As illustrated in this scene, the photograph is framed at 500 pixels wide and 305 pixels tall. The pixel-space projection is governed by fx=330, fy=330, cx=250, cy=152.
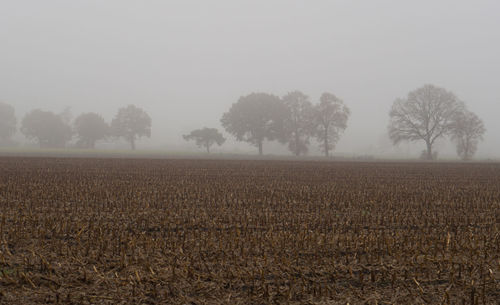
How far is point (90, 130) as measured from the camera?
292ft

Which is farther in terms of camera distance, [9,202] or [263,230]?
[9,202]

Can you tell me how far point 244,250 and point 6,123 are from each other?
11021 centimetres

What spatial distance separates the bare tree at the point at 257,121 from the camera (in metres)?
73.3

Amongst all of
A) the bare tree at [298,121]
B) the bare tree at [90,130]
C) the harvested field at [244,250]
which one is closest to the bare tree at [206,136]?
the bare tree at [298,121]

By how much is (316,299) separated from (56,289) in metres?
4.27

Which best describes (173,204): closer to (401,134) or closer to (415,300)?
(415,300)

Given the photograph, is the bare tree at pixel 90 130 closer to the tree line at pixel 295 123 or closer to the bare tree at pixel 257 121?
the tree line at pixel 295 123

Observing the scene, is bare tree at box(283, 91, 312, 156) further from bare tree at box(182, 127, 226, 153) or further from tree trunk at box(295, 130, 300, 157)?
bare tree at box(182, 127, 226, 153)

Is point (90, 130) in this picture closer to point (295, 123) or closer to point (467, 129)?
point (295, 123)

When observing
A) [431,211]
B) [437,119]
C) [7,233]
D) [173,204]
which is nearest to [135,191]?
[173,204]

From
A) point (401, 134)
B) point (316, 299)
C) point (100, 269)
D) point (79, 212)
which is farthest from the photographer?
point (401, 134)

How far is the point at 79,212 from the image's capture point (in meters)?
10.5

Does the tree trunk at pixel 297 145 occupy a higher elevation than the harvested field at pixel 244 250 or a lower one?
higher

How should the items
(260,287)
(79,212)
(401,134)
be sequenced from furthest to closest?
(401,134)
(79,212)
(260,287)
